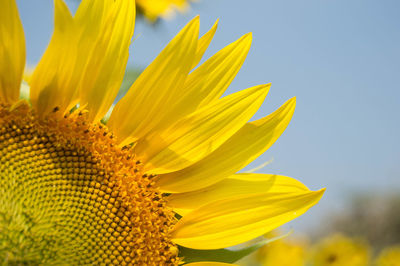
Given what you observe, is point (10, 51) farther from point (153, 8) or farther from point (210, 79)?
point (153, 8)

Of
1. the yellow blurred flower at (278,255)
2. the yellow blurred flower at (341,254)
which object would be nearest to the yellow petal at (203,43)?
the yellow blurred flower at (278,255)

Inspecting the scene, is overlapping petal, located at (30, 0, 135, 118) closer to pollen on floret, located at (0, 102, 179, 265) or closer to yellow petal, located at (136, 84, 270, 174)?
pollen on floret, located at (0, 102, 179, 265)

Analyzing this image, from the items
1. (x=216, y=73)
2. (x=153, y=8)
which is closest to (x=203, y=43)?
(x=216, y=73)

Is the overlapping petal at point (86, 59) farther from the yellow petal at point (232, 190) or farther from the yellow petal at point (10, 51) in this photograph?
the yellow petal at point (232, 190)

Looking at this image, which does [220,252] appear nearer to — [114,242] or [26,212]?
[114,242]

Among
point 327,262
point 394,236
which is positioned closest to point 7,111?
point 327,262
